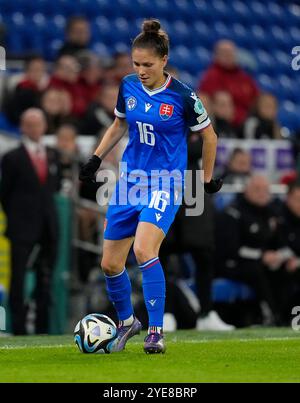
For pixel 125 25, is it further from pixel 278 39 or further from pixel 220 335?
pixel 220 335

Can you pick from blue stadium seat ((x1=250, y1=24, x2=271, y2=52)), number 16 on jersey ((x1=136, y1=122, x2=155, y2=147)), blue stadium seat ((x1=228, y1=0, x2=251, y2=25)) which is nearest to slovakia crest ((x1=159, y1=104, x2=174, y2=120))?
number 16 on jersey ((x1=136, y1=122, x2=155, y2=147))

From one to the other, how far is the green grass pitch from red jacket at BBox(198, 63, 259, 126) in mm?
6498

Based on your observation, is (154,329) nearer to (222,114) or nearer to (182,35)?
(222,114)

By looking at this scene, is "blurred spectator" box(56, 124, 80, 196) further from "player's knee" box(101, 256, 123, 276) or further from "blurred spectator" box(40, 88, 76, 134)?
"player's knee" box(101, 256, 123, 276)

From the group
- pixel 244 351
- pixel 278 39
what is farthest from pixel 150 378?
pixel 278 39

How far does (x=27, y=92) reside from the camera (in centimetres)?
1331

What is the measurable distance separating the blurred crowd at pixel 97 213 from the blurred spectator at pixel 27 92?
1 cm

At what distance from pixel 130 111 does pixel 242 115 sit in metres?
8.11

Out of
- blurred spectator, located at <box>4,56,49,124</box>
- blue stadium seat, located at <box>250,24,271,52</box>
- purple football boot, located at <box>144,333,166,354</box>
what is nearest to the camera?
purple football boot, located at <box>144,333,166,354</box>

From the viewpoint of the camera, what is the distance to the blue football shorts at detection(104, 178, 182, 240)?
7812 millimetres

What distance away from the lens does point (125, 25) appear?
1773 cm

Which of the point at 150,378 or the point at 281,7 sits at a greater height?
the point at 281,7

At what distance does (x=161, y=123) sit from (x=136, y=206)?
58 centimetres

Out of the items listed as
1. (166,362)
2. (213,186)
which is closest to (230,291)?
(213,186)
